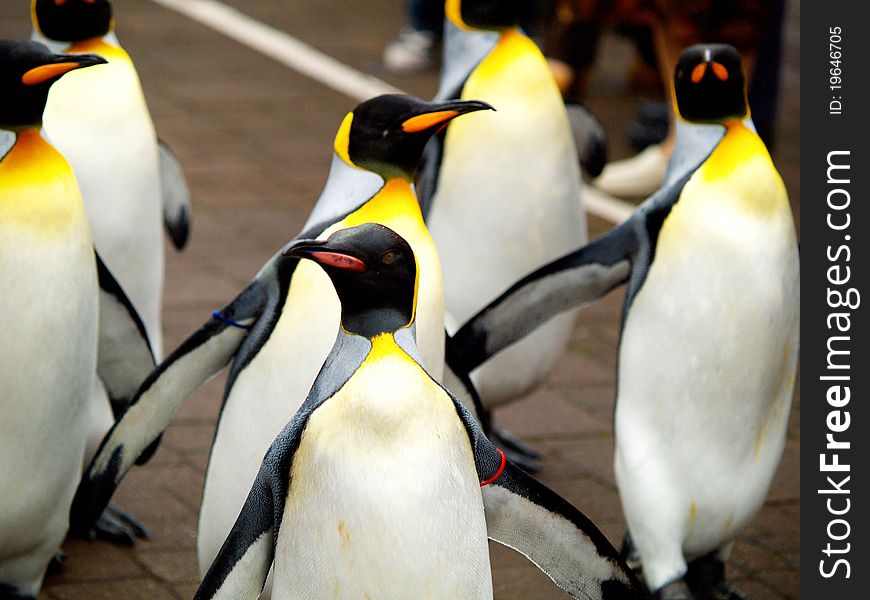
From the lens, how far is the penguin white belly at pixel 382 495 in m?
2.36

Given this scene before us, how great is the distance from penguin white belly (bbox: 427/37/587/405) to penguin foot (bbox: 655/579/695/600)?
927 mm

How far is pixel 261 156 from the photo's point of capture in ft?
23.5

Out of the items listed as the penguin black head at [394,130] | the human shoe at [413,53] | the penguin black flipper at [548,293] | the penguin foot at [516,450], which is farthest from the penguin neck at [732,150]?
the human shoe at [413,53]

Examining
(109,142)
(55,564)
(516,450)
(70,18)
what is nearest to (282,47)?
(516,450)

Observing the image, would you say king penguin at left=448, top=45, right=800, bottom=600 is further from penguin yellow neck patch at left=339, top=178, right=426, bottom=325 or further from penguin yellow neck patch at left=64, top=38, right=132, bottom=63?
penguin yellow neck patch at left=64, top=38, right=132, bottom=63

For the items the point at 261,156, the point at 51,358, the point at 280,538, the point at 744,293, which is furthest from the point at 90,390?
the point at 261,156

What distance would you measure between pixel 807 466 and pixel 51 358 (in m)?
1.57

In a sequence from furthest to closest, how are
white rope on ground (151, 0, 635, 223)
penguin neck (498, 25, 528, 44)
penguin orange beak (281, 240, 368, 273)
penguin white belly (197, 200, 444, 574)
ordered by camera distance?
white rope on ground (151, 0, 635, 223)
penguin neck (498, 25, 528, 44)
penguin white belly (197, 200, 444, 574)
penguin orange beak (281, 240, 368, 273)

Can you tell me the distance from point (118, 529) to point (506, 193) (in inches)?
49.3

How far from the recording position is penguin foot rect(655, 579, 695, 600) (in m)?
3.24

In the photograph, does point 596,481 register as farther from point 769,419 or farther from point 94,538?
point 94,538

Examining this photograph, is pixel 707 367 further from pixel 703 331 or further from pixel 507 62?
pixel 507 62

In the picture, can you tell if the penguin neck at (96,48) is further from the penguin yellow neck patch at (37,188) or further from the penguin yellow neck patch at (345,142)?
the penguin yellow neck patch at (345,142)

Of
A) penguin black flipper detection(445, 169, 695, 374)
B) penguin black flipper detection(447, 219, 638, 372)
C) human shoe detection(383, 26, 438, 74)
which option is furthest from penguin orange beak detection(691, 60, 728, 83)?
human shoe detection(383, 26, 438, 74)
